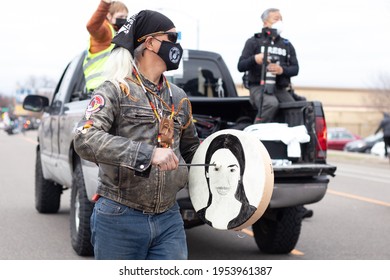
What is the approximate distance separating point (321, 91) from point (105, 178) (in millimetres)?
63449

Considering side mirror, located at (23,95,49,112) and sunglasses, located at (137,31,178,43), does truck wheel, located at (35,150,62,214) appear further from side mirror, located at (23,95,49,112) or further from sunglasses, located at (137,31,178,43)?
sunglasses, located at (137,31,178,43)

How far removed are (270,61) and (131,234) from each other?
14.2 feet

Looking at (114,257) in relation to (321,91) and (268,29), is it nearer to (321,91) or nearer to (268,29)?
(268,29)

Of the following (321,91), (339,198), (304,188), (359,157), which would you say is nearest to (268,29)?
(304,188)

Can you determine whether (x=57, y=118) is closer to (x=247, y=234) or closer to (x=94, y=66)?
(x=94, y=66)

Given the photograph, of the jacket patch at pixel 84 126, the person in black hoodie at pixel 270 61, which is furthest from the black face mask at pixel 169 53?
the person in black hoodie at pixel 270 61

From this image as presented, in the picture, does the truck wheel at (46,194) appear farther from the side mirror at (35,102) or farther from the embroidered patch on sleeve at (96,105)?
the embroidered patch on sleeve at (96,105)

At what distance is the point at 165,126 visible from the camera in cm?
325

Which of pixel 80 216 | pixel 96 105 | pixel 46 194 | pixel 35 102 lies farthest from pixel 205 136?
pixel 96 105

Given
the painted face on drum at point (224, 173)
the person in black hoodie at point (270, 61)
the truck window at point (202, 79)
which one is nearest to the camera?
the painted face on drum at point (224, 173)

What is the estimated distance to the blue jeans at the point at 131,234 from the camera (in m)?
3.29

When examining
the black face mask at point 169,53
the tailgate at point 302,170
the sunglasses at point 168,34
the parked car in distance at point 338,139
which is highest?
the sunglasses at point 168,34

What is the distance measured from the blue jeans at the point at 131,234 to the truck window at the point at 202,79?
188 inches

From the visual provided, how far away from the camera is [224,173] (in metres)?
3.46
